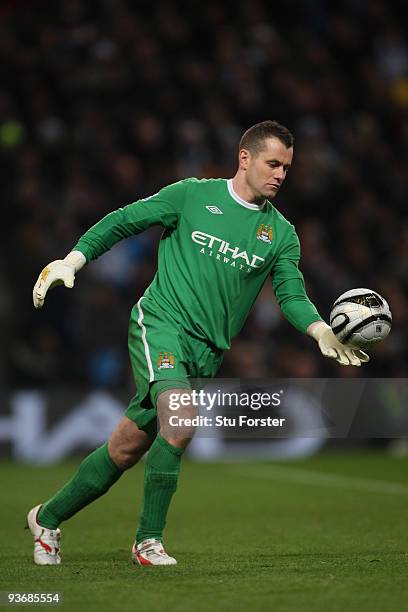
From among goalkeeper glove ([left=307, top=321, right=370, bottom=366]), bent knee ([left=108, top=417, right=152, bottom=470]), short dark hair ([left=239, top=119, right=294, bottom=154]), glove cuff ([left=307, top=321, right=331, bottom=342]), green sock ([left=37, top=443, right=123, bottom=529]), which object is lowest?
green sock ([left=37, top=443, right=123, bottom=529])

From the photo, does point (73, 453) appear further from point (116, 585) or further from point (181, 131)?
point (116, 585)

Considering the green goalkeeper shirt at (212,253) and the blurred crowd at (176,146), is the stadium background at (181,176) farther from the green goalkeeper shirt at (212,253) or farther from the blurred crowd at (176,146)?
the green goalkeeper shirt at (212,253)

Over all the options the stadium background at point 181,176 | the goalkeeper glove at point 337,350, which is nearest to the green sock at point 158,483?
the goalkeeper glove at point 337,350

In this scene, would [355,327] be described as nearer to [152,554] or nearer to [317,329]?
[317,329]

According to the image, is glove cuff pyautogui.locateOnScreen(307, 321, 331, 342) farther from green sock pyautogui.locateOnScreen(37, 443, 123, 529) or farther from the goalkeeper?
green sock pyautogui.locateOnScreen(37, 443, 123, 529)

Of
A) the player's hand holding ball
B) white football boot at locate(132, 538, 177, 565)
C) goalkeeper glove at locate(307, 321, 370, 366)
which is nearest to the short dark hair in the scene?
the player's hand holding ball

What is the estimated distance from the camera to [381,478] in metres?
11.1

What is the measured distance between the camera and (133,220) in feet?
19.0

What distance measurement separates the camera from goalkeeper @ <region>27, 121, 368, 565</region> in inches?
221

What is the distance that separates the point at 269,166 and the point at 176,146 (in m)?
8.39

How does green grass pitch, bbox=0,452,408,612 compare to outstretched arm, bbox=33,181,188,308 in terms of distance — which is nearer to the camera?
green grass pitch, bbox=0,452,408,612

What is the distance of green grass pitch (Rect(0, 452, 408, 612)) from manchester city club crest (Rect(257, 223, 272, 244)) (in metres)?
1.58

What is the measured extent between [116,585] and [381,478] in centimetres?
653

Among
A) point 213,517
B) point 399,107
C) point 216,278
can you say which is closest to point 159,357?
point 216,278
